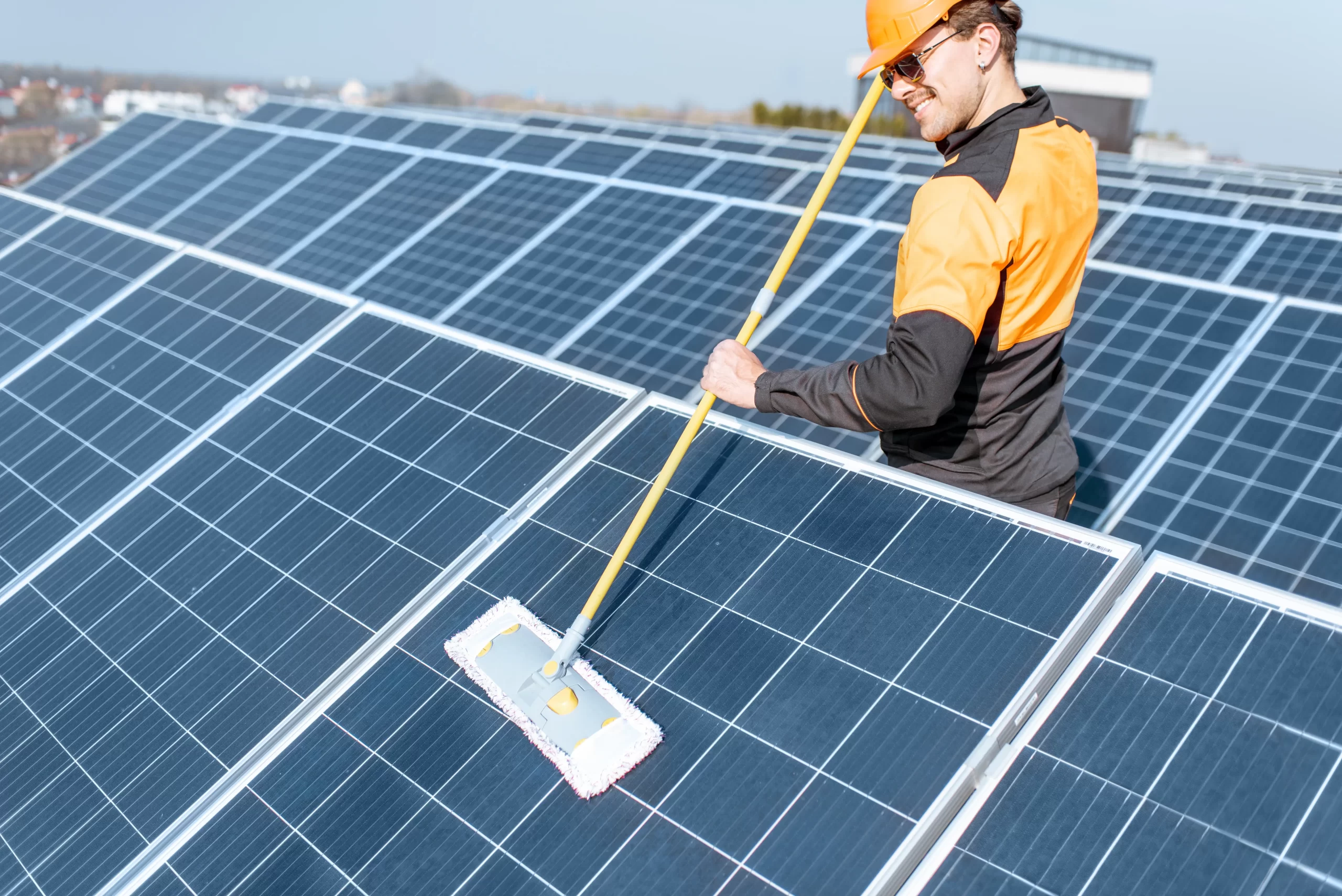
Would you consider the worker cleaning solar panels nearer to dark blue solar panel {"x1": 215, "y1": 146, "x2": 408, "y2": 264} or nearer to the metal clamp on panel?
the metal clamp on panel

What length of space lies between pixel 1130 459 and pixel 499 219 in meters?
7.71

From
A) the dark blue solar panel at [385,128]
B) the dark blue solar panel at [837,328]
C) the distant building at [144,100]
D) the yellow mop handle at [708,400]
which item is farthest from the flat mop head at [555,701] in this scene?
the distant building at [144,100]

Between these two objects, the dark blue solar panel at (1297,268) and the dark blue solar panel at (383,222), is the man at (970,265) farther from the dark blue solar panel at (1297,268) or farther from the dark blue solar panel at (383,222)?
the dark blue solar panel at (383,222)

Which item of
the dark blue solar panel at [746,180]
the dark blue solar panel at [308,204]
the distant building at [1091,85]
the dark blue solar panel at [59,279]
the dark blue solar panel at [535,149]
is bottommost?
the distant building at [1091,85]

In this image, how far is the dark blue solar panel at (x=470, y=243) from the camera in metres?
10.6

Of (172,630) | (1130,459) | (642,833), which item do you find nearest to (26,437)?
(172,630)

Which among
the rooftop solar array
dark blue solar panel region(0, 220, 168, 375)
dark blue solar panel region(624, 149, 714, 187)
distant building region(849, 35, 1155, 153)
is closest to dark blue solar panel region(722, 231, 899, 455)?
the rooftop solar array

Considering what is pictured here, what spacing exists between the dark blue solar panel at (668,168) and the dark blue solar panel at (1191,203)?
5312mm

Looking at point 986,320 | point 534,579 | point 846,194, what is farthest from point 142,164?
point 986,320

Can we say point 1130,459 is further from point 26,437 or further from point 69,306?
point 69,306

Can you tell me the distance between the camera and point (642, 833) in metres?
2.84

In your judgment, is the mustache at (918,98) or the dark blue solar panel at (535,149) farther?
the dark blue solar panel at (535,149)

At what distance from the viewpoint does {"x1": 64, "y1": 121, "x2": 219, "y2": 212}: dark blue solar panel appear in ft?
50.6

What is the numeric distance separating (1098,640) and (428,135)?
1431 cm
